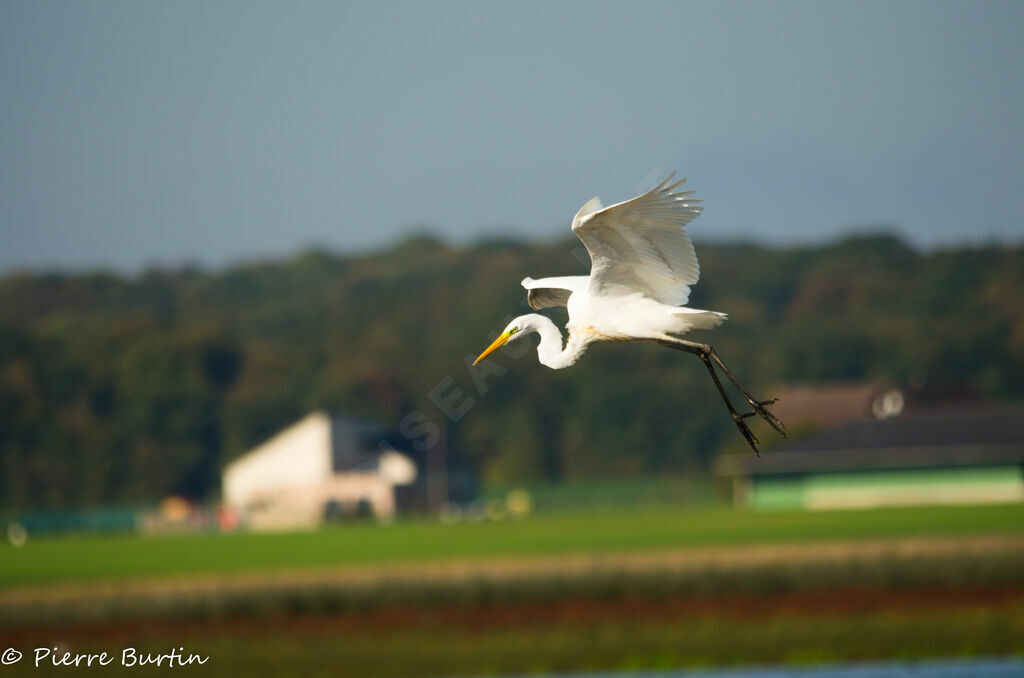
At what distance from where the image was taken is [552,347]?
26.4ft

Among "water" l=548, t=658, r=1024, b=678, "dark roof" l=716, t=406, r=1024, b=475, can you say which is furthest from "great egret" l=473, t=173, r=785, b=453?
"dark roof" l=716, t=406, r=1024, b=475

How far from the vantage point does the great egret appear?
821 cm

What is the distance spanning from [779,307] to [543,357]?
85488 mm

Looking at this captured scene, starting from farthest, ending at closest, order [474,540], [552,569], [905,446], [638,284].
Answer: [905,446]
[474,540]
[552,569]
[638,284]

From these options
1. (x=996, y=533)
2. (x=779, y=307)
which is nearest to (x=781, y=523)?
(x=996, y=533)

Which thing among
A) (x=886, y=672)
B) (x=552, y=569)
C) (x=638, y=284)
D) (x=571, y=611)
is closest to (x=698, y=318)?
(x=638, y=284)

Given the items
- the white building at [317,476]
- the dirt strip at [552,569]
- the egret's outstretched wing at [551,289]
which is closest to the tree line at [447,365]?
the white building at [317,476]

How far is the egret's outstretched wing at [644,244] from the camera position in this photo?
8305 millimetres

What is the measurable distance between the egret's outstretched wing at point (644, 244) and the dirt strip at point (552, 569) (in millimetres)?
33401

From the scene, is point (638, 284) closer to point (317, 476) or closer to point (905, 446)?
point (905, 446)

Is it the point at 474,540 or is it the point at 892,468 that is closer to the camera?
the point at 474,540

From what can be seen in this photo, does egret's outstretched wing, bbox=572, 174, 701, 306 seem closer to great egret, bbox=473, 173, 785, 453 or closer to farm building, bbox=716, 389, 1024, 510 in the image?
great egret, bbox=473, 173, 785, 453

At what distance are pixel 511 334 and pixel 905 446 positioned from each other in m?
77.3

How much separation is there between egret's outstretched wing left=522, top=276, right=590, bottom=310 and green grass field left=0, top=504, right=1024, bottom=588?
1724 inches
